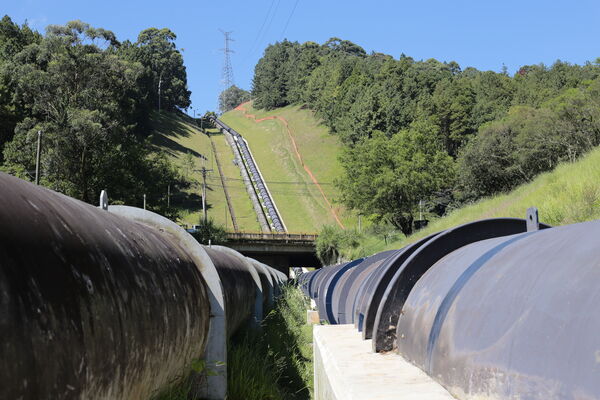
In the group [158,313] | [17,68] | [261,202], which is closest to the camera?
[158,313]

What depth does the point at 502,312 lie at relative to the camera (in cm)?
203

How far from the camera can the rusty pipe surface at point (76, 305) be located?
1.66m

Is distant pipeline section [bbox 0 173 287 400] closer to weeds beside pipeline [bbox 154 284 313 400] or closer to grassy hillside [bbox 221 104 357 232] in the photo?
weeds beside pipeline [bbox 154 284 313 400]

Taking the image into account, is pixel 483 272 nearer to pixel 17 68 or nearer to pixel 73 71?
pixel 73 71

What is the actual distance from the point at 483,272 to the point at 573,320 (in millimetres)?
926

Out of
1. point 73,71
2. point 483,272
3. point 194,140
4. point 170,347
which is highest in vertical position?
point 194,140

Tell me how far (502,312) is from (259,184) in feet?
282

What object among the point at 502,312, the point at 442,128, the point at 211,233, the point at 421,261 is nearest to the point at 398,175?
the point at 211,233

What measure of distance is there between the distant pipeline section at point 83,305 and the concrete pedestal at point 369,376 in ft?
2.84

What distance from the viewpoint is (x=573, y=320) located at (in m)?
1.56

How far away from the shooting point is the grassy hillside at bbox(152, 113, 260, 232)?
7506cm

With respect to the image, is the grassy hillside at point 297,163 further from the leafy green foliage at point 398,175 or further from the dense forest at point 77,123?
the dense forest at point 77,123

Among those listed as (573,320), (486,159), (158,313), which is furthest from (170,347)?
(486,159)

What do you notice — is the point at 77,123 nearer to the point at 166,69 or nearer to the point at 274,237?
the point at 274,237
